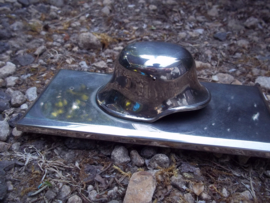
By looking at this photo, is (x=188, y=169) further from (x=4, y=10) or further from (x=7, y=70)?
(x=4, y=10)

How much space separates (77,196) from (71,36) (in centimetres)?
144

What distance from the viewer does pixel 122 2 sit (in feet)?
8.21

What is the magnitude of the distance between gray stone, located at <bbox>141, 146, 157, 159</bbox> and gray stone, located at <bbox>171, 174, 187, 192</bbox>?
13cm

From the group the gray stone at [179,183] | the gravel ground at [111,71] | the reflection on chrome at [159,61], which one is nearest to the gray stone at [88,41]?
the gravel ground at [111,71]

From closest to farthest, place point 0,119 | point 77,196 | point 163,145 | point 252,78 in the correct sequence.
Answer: point 77,196
point 163,145
point 0,119
point 252,78

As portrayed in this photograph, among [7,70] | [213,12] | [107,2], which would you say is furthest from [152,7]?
[7,70]

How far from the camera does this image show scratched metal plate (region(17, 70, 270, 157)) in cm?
106

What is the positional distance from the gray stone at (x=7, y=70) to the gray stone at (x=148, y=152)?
1026mm

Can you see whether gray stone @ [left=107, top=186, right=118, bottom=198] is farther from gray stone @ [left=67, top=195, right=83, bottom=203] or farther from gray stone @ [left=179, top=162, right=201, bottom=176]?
gray stone @ [left=179, top=162, right=201, bottom=176]

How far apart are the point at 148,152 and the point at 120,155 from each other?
0.12 meters

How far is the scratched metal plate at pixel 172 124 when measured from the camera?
1059 mm

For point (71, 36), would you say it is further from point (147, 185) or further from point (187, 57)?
point (147, 185)

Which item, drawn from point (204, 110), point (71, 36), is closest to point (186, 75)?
point (204, 110)

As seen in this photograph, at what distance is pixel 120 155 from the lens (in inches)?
43.4
